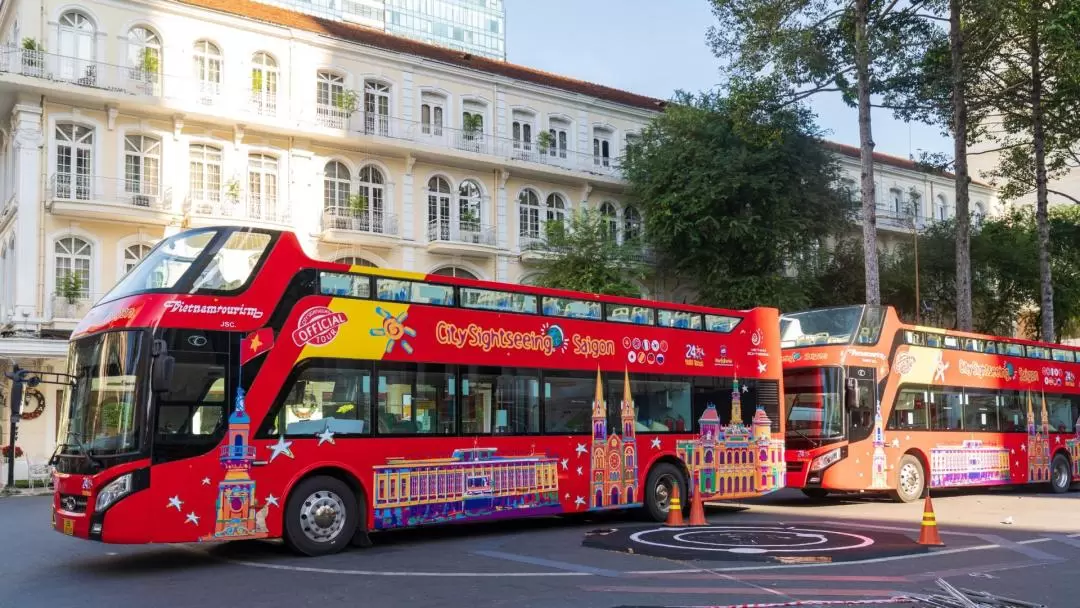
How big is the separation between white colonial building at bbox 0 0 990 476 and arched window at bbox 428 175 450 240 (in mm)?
79

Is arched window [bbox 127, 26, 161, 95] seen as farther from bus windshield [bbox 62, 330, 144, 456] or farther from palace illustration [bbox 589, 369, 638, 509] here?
bus windshield [bbox 62, 330, 144, 456]

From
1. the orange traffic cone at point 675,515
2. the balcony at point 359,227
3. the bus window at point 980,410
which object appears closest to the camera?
the orange traffic cone at point 675,515

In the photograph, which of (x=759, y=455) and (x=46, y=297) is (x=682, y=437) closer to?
(x=759, y=455)

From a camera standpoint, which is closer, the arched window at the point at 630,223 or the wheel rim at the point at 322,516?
the wheel rim at the point at 322,516

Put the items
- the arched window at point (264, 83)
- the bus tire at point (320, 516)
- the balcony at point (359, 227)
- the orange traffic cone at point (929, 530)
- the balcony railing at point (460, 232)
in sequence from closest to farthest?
the bus tire at point (320, 516) → the orange traffic cone at point (929, 530) → the arched window at point (264, 83) → the balcony at point (359, 227) → the balcony railing at point (460, 232)

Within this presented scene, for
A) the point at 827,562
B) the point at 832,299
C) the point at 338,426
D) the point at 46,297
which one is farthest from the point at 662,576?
the point at 832,299

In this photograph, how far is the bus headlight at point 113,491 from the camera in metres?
10.3

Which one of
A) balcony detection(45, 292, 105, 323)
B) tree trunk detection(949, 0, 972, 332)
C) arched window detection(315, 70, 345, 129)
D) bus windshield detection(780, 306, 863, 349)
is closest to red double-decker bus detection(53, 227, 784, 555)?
bus windshield detection(780, 306, 863, 349)

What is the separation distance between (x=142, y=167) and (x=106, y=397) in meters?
20.6

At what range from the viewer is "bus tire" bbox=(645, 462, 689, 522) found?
51.5 ft

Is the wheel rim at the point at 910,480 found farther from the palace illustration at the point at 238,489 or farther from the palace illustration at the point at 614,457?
the palace illustration at the point at 238,489

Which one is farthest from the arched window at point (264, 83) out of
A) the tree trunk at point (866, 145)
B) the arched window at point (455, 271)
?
the tree trunk at point (866, 145)

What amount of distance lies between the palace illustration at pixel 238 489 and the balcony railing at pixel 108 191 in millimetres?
19348

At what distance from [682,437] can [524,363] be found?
3546mm
